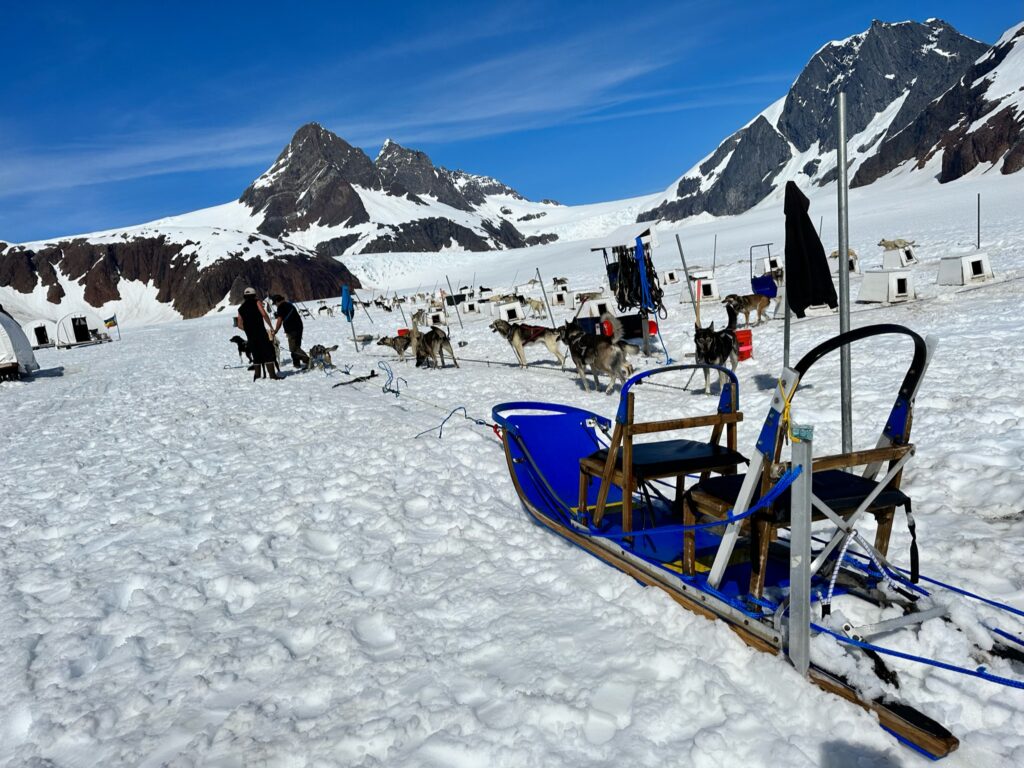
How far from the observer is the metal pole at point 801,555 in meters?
2.47

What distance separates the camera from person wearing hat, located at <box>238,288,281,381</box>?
1282 cm

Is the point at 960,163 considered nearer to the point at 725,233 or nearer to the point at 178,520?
the point at 725,233

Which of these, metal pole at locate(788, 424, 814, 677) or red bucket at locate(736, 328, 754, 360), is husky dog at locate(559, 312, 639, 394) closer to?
red bucket at locate(736, 328, 754, 360)

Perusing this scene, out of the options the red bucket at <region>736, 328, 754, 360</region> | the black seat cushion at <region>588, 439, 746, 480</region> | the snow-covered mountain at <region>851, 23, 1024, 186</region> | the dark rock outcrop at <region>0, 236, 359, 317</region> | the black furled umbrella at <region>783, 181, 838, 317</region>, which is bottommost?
the red bucket at <region>736, 328, 754, 360</region>

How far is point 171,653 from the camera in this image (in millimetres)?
3406

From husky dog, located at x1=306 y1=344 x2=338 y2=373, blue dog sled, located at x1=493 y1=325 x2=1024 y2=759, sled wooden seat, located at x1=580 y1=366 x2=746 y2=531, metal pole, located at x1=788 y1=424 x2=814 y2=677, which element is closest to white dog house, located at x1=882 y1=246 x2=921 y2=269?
husky dog, located at x1=306 y1=344 x2=338 y2=373

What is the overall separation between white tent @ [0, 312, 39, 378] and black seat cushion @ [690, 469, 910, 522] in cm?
1852

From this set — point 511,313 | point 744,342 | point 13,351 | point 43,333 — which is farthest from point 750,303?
point 43,333

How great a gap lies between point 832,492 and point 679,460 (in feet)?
2.98

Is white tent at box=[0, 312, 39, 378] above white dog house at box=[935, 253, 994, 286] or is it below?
above

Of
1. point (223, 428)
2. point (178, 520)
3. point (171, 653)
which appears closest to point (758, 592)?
point (171, 653)

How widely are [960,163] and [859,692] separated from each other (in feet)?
384

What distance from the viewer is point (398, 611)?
147 inches

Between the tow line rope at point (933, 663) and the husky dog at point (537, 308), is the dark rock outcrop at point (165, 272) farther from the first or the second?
the tow line rope at point (933, 663)
